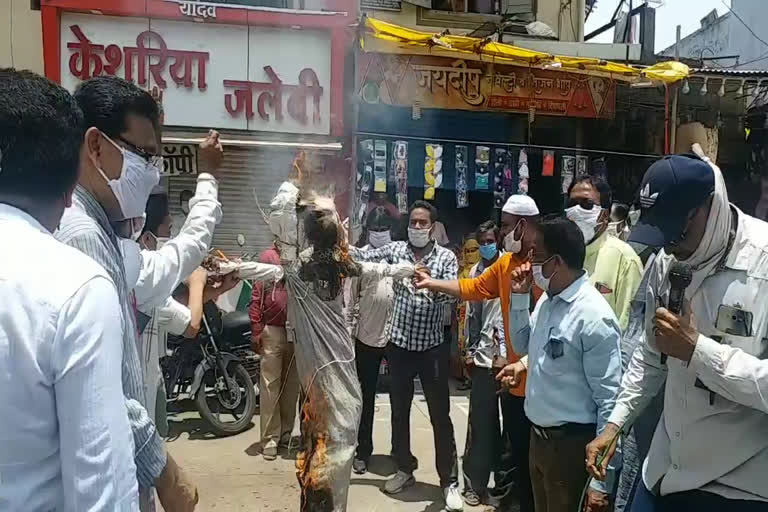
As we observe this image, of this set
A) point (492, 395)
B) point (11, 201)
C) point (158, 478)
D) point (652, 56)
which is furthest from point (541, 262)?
point (652, 56)

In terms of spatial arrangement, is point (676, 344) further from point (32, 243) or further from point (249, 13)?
point (249, 13)

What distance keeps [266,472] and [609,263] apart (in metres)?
2.95

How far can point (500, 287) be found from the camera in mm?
4062

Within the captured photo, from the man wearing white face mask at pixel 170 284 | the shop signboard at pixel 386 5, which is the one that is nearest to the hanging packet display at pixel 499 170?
the shop signboard at pixel 386 5

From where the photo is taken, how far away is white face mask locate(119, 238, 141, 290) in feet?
6.46

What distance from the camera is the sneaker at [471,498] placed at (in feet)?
15.4

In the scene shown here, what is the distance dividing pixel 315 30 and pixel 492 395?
5448 mm

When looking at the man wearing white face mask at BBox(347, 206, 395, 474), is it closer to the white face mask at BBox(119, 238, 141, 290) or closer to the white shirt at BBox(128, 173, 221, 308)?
the white shirt at BBox(128, 173, 221, 308)

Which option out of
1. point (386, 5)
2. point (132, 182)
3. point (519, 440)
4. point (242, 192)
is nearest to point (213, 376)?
point (242, 192)

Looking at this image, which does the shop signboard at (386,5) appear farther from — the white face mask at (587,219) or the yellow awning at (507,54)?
the white face mask at (587,219)

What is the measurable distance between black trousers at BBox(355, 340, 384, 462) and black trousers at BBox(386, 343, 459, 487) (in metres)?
0.31

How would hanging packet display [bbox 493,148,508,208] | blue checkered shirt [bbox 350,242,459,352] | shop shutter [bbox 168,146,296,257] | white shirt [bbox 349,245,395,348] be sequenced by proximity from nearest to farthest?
blue checkered shirt [bbox 350,242,459,352] < white shirt [bbox 349,245,395,348] < shop shutter [bbox 168,146,296,257] < hanging packet display [bbox 493,148,508,208]

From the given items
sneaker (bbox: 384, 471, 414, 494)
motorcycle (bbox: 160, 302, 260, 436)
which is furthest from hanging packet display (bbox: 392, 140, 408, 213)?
sneaker (bbox: 384, 471, 414, 494)

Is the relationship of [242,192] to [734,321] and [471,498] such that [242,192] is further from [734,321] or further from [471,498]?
[734,321]
